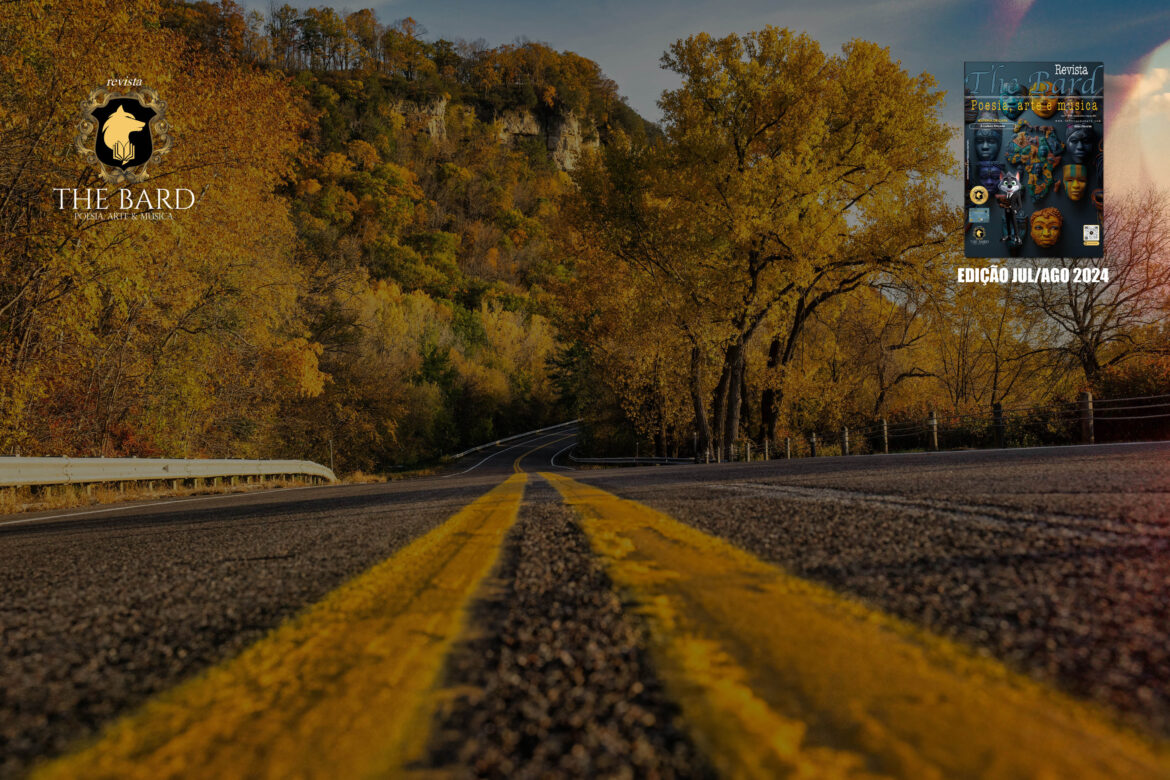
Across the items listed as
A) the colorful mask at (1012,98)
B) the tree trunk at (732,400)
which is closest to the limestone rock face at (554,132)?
the colorful mask at (1012,98)

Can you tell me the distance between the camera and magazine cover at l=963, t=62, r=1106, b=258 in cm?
2508

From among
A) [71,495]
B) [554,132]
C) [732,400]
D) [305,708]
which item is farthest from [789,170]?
[554,132]

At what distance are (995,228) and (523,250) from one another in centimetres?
7494

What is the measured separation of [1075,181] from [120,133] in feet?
106

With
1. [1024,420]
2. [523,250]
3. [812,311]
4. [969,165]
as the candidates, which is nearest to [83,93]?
[812,311]

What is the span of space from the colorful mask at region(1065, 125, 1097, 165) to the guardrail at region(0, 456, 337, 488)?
32227 mm

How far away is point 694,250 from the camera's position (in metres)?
19.2

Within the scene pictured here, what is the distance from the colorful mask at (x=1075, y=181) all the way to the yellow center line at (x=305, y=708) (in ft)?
107

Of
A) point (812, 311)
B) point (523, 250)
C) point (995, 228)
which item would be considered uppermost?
point (523, 250)

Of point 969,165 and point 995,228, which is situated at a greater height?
point 969,165

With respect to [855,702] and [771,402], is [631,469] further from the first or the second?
[855,702]

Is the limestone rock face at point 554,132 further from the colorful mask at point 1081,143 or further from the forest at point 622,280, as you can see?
the colorful mask at point 1081,143

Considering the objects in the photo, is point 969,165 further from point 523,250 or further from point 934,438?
point 523,250

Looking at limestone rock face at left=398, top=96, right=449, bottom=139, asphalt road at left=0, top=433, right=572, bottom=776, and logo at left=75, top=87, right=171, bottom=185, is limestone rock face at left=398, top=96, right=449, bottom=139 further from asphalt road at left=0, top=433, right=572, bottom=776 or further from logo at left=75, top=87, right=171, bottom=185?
asphalt road at left=0, top=433, right=572, bottom=776
